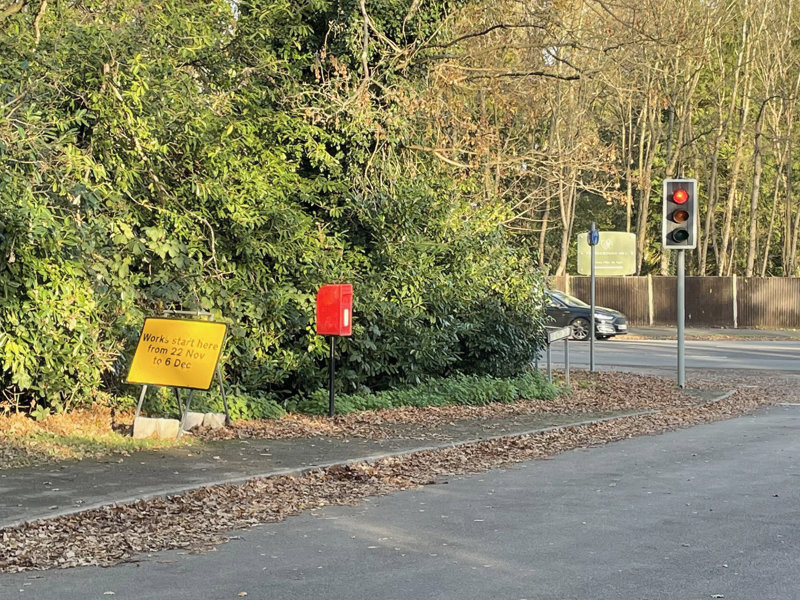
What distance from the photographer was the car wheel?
114ft

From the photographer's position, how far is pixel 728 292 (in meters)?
43.0

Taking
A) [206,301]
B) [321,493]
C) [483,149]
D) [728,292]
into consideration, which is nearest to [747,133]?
[728,292]

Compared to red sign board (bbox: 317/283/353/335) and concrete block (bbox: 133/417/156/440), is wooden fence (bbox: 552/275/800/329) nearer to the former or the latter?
red sign board (bbox: 317/283/353/335)

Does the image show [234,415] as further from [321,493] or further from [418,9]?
[418,9]

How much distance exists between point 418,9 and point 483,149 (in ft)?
8.19

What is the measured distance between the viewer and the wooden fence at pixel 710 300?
42438 mm

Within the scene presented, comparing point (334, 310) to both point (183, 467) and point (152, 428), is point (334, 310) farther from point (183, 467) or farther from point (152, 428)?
point (183, 467)

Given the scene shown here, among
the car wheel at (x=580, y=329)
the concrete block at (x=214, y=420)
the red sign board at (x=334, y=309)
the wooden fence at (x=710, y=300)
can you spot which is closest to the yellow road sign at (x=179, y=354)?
the concrete block at (x=214, y=420)

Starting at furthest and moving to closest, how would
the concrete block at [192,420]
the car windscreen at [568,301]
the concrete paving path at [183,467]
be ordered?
the car windscreen at [568,301] < the concrete block at [192,420] < the concrete paving path at [183,467]

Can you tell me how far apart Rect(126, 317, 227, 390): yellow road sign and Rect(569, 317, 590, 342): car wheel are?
24.4m

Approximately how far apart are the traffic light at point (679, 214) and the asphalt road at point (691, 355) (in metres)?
5.63

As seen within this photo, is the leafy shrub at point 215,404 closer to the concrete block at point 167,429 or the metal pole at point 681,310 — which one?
the concrete block at point 167,429

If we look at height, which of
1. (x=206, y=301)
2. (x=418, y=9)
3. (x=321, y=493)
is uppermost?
(x=418, y=9)

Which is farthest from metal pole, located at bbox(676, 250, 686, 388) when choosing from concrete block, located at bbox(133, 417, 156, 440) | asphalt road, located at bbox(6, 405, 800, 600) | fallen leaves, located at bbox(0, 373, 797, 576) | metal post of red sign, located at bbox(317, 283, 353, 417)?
concrete block, located at bbox(133, 417, 156, 440)
